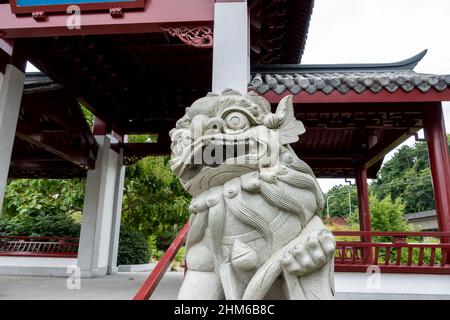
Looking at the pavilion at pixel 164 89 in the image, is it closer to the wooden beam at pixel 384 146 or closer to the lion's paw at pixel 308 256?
the wooden beam at pixel 384 146

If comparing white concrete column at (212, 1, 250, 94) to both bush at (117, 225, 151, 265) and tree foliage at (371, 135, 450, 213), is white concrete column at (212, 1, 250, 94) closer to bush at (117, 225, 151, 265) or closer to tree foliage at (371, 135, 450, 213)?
bush at (117, 225, 151, 265)

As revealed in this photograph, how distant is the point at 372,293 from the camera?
14.6 feet

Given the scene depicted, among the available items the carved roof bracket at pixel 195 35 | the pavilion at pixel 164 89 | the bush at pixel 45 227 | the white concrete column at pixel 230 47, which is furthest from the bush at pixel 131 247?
the white concrete column at pixel 230 47

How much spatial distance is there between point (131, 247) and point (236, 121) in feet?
28.5

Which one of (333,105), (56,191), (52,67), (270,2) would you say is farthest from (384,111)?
(56,191)

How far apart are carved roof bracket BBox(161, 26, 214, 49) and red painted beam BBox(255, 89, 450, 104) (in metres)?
0.97

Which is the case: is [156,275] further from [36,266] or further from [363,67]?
[36,266]

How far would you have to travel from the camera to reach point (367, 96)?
4289mm

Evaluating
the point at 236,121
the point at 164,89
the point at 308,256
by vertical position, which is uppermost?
the point at 164,89

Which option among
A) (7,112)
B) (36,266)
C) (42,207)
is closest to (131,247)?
(36,266)

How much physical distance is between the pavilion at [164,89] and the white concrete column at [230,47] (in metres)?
0.01

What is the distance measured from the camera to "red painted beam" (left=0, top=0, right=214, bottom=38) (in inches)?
160

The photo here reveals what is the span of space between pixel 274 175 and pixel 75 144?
6.43 m

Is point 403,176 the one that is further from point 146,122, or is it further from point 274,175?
point 274,175
